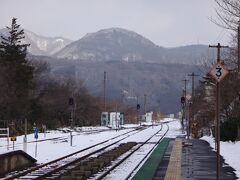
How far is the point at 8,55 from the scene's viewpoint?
6912 cm

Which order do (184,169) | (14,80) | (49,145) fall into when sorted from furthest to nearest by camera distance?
(14,80) → (49,145) → (184,169)

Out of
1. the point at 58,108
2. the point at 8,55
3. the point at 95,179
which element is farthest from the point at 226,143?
the point at 58,108

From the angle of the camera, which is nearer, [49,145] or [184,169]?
[184,169]

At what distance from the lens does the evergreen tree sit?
58.8 m

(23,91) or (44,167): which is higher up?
(23,91)

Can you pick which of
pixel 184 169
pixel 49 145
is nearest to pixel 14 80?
pixel 49 145

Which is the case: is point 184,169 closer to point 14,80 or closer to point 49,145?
point 49,145

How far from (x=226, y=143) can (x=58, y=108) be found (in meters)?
53.0

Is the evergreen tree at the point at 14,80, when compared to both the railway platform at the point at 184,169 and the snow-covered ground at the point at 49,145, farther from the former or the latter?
the railway platform at the point at 184,169

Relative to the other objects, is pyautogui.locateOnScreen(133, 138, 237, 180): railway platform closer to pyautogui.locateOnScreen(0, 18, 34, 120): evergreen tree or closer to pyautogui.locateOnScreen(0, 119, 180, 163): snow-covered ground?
pyautogui.locateOnScreen(0, 119, 180, 163): snow-covered ground

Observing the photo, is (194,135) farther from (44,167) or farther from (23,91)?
(44,167)

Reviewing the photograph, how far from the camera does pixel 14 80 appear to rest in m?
62.3

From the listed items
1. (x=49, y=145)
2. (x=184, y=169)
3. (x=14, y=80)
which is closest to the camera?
(x=184, y=169)

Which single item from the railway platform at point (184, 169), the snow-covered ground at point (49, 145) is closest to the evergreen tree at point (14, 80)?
the snow-covered ground at point (49, 145)
